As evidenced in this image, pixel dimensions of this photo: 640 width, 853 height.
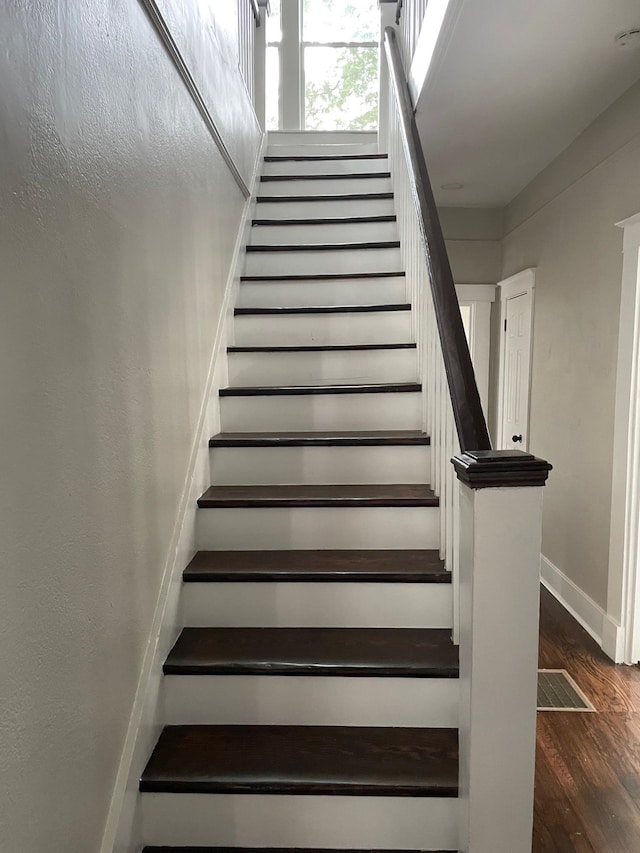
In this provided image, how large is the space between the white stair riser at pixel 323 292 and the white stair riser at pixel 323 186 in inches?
37.8

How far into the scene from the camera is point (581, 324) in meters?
3.20

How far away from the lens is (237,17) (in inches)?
118

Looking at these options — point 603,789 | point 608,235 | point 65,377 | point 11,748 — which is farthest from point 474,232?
point 11,748

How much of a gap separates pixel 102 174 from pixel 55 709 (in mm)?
1023

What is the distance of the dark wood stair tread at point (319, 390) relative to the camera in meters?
2.35

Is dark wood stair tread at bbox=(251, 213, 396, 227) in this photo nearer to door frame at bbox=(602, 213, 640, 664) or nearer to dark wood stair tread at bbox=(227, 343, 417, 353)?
dark wood stair tread at bbox=(227, 343, 417, 353)

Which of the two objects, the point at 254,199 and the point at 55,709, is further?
the point at 254,199

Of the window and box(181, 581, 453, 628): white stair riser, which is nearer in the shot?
box(181, 581, 453, 628): white stair riser

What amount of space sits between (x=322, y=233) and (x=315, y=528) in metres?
1.87

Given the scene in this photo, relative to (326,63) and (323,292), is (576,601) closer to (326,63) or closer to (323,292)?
(323,292)

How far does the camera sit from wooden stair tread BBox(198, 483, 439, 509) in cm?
196

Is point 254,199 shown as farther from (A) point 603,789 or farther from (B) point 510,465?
(A) point 603,789

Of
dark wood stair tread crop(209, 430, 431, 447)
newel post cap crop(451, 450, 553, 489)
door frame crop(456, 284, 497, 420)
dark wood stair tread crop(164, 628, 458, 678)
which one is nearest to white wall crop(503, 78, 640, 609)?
door frame crop(456, 284, 497, 420)

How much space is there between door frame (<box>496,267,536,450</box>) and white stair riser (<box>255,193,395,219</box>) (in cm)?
120
